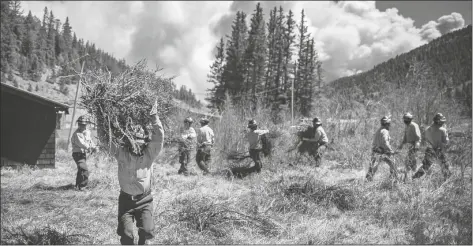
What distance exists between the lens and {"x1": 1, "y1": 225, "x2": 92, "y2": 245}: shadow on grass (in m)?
4.12

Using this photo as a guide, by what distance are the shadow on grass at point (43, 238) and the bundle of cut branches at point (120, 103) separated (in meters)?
1.82

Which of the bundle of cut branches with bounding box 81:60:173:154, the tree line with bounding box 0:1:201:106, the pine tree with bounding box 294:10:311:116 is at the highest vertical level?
the tree line with bounding box 0:1:201:106

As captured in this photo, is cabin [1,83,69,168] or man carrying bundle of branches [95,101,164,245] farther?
cabin [1,83,69,168]

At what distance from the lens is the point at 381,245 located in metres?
4.31

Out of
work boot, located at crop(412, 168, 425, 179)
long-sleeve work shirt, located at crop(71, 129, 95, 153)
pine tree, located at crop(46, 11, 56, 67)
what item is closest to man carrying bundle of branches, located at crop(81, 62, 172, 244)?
long-sleeve work shirt, located at crop(71, 129, 95, 153)

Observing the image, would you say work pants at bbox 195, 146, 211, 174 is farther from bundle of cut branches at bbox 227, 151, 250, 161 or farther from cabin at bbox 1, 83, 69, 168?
cabin at bbox 1, 83, 69, 168

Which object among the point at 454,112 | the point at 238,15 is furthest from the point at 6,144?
the point at 238,15

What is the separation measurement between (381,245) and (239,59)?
33455mm

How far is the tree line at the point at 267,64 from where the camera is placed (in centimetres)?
3628

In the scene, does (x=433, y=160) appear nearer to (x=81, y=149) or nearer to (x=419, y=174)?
(x=419, y=174)

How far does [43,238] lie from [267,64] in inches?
1442

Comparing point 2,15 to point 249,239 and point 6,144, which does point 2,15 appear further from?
point 249,239

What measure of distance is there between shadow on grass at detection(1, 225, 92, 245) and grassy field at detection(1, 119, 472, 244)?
0.04 feet

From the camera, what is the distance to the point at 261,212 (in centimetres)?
539
